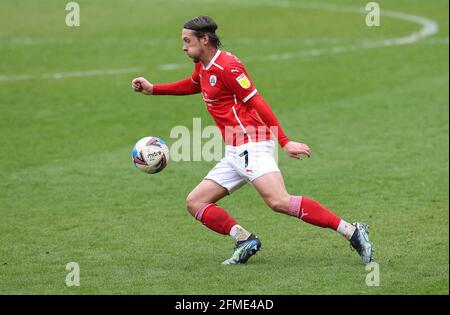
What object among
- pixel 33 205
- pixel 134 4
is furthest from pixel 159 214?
pixel 134 4

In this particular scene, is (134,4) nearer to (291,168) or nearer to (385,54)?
(385,54)

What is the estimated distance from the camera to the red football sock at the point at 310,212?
924cm

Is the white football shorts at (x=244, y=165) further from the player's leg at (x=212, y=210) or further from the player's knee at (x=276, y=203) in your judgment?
the player's knee at (x=276, y=203)

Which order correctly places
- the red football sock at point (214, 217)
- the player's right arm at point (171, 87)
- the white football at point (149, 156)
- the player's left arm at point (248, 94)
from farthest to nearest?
the player's right arm at point (171, 87) < the white football at point (149, 156) < the red football sock at point (214, 217) < the player's left arm at point (248, 94)

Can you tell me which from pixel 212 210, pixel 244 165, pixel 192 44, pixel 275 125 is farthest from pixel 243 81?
pixel 212 210

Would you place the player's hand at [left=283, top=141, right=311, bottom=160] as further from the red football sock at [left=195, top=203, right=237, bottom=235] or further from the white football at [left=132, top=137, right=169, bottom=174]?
the white football at [left=132, top=137, right=169, bottom=174]

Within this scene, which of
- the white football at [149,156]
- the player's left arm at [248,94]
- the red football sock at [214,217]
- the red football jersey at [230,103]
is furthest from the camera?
the white football at [149,156]

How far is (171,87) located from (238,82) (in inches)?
47.2

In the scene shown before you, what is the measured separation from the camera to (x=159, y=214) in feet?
39.0

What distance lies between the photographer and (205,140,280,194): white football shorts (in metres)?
9.33

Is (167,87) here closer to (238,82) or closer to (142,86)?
Result: (142,86)

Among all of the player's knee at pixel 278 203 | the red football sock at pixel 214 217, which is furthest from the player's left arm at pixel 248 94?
the red football sock at pixel 214 217

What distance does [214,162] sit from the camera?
49.9 ft

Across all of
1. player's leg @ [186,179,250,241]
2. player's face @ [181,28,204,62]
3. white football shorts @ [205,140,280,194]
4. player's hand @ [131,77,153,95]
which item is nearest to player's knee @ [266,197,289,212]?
white football shorts @ [205,140,280,194]
